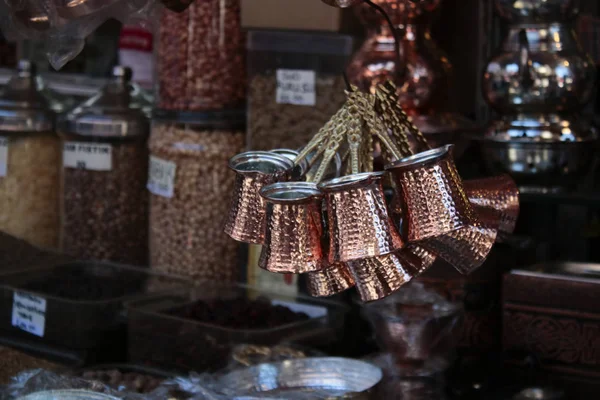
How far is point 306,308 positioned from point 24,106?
89 centimetres

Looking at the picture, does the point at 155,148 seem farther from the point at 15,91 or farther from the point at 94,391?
the point at 94,391

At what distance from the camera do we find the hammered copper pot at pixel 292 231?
0.87 m

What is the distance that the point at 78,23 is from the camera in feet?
3.63

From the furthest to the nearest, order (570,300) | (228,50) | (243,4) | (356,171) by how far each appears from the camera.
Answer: (228,50) < (243,4) < (570,300) < (356,171)

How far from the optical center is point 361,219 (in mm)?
849

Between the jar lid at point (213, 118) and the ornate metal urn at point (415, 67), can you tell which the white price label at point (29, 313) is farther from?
the ornate metal urn at point (415, 67)

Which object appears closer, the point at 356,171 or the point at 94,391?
the point at 356,171

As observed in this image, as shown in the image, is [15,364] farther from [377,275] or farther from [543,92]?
[543,92]

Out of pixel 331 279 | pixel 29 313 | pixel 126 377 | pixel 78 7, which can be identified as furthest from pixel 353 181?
pixel 29 313

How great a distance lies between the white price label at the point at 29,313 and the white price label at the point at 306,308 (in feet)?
1.42

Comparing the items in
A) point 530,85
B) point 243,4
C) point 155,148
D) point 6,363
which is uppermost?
point 243,4

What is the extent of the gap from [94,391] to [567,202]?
82cm

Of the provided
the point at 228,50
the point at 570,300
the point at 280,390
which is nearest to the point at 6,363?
the point at 280,390

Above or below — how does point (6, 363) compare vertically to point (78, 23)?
below
